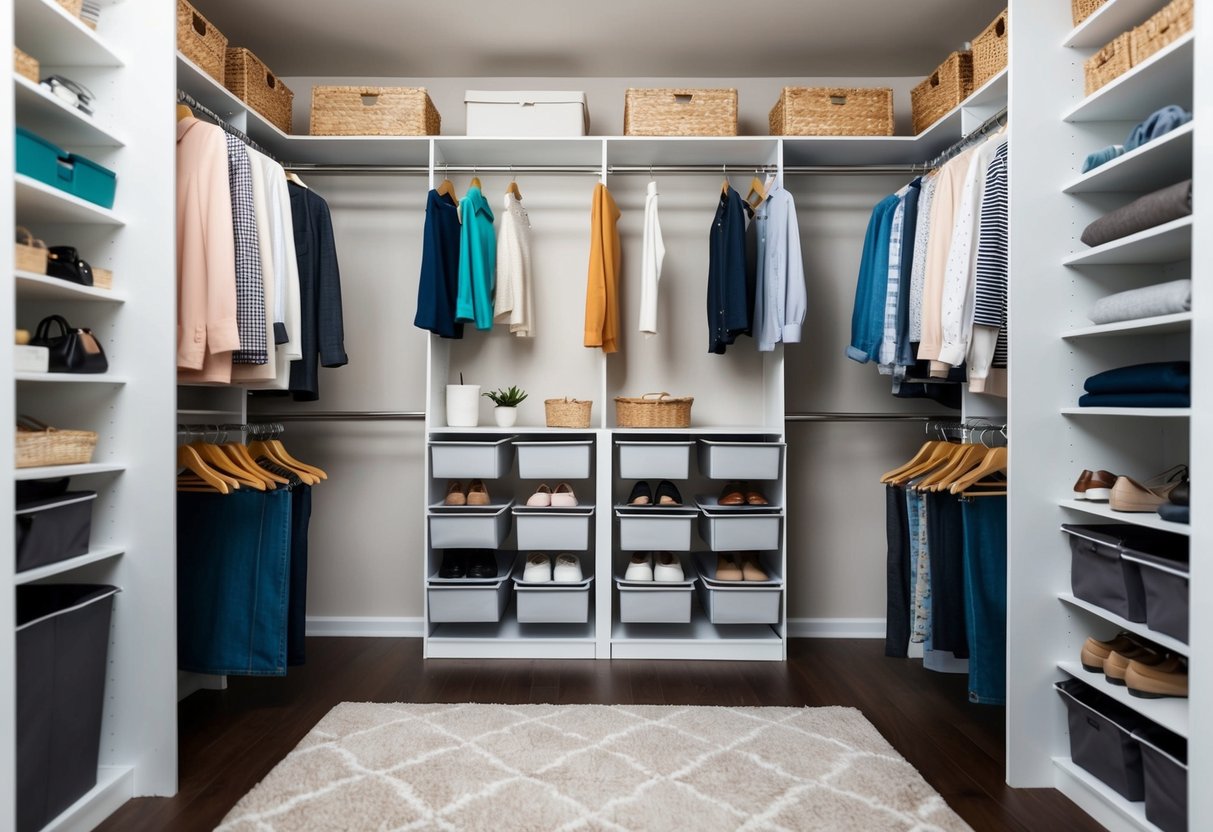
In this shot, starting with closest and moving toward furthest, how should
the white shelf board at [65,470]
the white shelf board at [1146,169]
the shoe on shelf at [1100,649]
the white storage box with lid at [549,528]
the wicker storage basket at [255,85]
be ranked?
the white shelf board at [65,470], the white shelf board at [1146,169], the shoe on shelf at [1100,649], the wicker storage basket at [255,85], the white storage box with lid at [549,528]

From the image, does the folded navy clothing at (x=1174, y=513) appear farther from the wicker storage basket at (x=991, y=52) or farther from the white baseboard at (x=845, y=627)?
the white baseboard at (x=845, y=627)

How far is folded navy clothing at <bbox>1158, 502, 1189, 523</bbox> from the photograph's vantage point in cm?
172

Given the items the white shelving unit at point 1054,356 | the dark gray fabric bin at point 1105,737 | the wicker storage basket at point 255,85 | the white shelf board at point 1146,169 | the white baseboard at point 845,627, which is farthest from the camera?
the white baseboard at point 845,627

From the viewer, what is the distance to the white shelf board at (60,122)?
1856mm

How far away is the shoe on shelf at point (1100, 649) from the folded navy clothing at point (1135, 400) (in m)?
0.62

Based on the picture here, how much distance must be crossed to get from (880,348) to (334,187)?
2.59 m

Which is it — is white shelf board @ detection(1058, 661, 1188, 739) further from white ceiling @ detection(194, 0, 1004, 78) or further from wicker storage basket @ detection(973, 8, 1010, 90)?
white ceiling @ detection(194, 0, 1004, 78)

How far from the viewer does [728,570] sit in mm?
3346

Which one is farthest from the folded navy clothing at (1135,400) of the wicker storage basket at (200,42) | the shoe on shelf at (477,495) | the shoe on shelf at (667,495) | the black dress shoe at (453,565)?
the wicker storage basket at (200,42)

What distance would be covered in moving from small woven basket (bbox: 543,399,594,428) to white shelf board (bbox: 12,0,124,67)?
1913mm

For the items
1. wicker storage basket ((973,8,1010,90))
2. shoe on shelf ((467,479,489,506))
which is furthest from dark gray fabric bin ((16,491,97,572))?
wicker storage basket ((973,8,1010,90))

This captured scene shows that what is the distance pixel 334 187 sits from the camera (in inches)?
149

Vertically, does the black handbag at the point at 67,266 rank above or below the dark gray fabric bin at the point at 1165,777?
above

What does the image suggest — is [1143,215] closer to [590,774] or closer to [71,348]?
[590,774]
